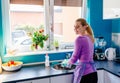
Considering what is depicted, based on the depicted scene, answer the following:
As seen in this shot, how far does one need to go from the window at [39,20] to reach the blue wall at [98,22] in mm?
211

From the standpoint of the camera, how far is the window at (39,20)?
92.6 inches

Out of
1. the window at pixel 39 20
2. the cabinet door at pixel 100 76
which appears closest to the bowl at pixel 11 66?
the window at pixel 39 20

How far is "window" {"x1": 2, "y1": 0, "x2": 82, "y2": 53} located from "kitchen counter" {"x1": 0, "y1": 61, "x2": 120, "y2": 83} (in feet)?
1.30

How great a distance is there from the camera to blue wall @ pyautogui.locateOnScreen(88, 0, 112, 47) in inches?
105

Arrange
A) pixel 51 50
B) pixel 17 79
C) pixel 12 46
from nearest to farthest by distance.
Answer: pixel 17 79
pixel 12 46
pixel 51 50

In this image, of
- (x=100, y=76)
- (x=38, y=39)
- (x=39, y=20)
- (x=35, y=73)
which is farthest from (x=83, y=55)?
(x=39, y=20)

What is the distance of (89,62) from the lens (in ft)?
6.10

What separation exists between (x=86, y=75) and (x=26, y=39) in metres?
1.11

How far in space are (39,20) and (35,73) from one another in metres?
0.91

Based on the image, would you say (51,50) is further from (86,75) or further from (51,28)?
(86,75)

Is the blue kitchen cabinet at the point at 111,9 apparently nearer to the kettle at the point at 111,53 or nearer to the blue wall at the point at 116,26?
the blue wall at the point at 116,26

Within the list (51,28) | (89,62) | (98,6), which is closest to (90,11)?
(98,6)

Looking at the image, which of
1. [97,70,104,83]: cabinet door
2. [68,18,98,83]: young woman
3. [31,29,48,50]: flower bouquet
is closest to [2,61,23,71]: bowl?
[31,29,48,50]: flower bouquet

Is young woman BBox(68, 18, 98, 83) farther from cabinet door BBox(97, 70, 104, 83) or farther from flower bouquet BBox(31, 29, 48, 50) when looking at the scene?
flower bouquet BBox(31, 29, 48, 50)
